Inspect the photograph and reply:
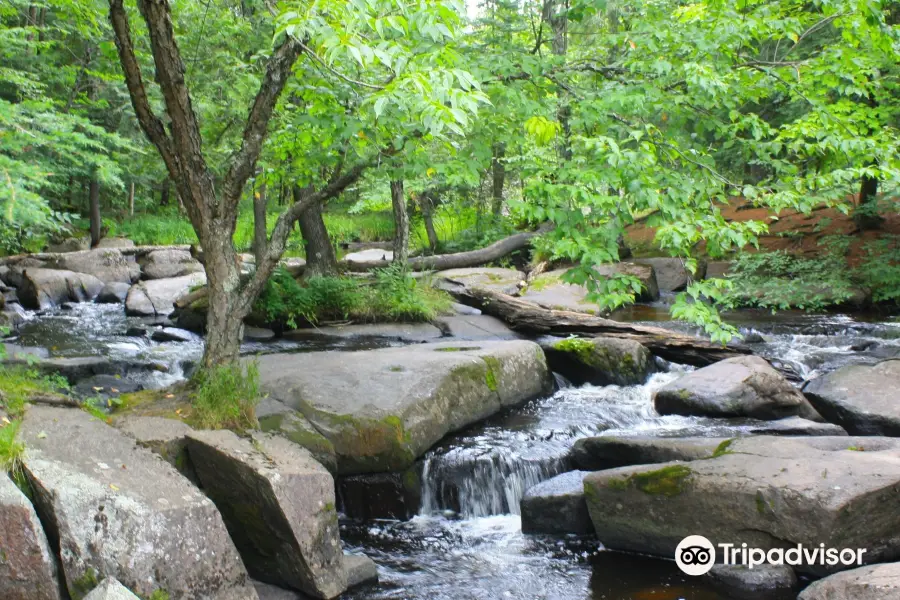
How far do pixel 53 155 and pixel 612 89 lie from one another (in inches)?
453

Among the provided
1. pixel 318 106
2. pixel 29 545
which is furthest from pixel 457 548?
pixel 318 106

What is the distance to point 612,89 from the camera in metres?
5.25

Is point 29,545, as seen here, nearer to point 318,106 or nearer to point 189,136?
point 189,136

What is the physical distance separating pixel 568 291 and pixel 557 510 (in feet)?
27.1

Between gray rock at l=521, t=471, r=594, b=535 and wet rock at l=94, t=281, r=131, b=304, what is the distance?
498 inches

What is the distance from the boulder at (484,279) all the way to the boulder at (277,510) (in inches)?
328

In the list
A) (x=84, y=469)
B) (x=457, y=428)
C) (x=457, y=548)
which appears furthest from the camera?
(x=457, y=428)

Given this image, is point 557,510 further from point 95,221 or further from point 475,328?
point 95,221

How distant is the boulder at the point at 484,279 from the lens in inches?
519

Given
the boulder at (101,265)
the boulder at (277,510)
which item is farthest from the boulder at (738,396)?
the boulder at (101,265)

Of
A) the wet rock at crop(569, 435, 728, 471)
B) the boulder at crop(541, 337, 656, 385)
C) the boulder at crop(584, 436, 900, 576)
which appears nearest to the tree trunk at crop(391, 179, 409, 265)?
the boulder at crop(541, 337, 656, 385)

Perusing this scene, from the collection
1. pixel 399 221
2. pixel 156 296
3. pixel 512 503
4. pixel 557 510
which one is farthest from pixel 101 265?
pixel 557 510

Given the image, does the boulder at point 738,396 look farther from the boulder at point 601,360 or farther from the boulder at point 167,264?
the boulder at point 167,264

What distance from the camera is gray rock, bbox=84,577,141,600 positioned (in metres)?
3.15
